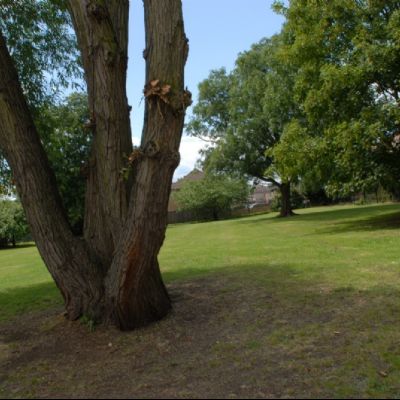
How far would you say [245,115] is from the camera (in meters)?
34.8

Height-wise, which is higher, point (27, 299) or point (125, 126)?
point (125, 126)

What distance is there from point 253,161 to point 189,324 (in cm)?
2999

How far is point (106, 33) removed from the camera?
609cm

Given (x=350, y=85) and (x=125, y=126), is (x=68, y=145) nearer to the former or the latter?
(x=350, y=85)

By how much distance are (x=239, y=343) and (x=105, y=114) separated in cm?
319

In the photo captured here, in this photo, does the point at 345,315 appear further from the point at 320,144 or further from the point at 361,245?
the point at 320,144

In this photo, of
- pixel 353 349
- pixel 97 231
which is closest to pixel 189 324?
pixel 97 231

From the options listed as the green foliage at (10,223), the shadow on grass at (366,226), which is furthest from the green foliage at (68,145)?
the shadow on grass at (366,226)

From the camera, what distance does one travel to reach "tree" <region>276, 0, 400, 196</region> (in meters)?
16.7

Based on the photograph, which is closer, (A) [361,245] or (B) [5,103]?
(B) [5,103]

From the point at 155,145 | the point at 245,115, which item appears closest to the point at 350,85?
the point at 155,145

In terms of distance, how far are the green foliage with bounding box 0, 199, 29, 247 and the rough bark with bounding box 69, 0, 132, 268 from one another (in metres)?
32.2

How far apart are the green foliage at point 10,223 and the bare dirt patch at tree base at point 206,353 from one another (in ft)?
102

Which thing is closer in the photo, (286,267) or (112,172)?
(112,172)
